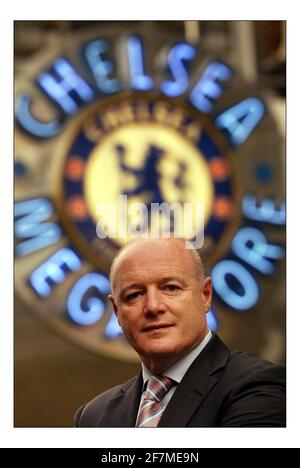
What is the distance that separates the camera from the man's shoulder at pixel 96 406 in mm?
3879

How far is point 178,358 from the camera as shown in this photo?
358cm

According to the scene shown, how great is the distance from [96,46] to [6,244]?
4.66ft

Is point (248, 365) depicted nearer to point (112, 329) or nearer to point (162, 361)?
point (162, 361)

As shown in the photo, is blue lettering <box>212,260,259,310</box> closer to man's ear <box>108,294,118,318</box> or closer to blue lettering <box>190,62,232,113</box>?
man's ear <box>108,294,118,318</box>

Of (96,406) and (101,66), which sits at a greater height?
(101,66)

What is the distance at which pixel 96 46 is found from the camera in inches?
183

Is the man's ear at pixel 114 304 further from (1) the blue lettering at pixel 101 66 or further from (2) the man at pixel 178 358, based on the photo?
(1) the blue lettering at pixel 101 66

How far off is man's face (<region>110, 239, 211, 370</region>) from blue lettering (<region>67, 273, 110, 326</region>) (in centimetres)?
60

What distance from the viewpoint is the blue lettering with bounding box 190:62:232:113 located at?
463cm

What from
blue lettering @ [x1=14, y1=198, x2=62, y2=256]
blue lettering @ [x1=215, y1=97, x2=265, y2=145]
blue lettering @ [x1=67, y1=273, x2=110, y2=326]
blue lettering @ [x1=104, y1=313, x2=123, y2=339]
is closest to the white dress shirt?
blue lettering @ [x1=104, y1=313, x2=123, y2=339]

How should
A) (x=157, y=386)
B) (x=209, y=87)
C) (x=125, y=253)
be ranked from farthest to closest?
(x=209, y=87)
(x=125, y=253)
(x=157, y=386)

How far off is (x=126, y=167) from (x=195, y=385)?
5.23ft

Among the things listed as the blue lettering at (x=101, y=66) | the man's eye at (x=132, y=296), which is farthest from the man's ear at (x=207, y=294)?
the blue lettering at (x=101, y=66)

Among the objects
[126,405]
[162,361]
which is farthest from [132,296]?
[126,405]
